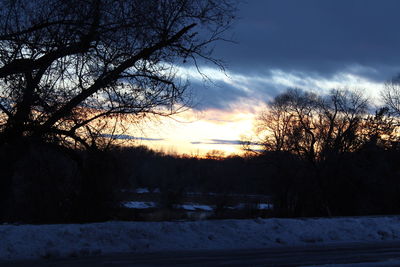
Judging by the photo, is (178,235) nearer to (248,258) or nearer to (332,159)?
(248,258)

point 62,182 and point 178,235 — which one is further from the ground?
point 62,182

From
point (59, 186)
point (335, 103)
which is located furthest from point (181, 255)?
point (335, 103)

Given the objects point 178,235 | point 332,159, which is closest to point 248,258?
point 178,235

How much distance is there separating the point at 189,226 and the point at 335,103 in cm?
4445

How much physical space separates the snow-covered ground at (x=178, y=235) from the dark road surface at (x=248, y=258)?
732mm

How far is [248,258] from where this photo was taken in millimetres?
10133

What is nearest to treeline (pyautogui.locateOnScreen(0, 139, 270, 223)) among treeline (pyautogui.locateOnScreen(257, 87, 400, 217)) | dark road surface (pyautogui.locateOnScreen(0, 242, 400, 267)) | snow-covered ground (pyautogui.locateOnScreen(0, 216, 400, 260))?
snow-covered ground (pyautogui.locateOnScreen(0, 216, 400, 260))

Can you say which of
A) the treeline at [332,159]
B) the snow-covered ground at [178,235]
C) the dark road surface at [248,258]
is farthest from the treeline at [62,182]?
the treeline at [332,159]

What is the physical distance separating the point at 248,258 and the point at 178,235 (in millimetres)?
2879

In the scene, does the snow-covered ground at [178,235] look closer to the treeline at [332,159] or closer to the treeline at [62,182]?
the treeline at [62,182]

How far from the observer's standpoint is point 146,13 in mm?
10781

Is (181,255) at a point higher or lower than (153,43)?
lower

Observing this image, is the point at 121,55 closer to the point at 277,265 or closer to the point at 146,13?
the point at 146,13

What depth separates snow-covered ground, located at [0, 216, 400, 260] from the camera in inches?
416
